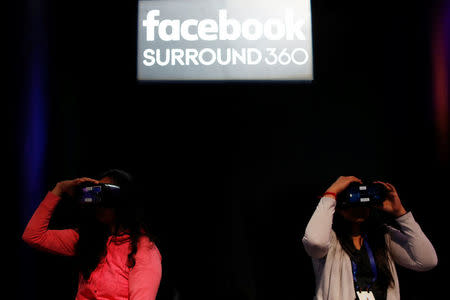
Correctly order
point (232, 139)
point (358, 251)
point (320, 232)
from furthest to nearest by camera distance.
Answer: point (232, 139) < point (358, 251) < point (320, 232)

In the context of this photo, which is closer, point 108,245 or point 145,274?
point 145,274

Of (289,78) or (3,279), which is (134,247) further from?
(289,78)

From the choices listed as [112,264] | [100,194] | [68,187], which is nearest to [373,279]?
[112,264]

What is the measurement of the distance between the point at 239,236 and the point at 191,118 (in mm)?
719

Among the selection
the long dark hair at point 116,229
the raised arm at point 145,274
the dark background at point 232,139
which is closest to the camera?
the raised arm at point 145,274

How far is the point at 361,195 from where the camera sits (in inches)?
66.9

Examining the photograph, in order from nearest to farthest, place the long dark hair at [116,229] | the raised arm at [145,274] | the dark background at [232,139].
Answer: the raised arm at [145,274] → the long dark hair at [116,229] → the dark background at [232,139]

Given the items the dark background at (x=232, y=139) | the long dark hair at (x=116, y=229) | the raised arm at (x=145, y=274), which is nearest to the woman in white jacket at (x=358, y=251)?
the dark background at (x=232, y=139)

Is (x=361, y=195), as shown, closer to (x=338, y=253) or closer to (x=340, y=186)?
(x=340, y=186)

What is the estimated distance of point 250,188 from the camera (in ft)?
7.07

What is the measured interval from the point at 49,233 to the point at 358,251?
1447 millimetres

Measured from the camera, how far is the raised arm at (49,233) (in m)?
1.76

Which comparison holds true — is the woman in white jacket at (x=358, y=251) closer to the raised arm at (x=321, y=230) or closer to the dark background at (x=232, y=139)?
the raised arm at (x=321, y=230)

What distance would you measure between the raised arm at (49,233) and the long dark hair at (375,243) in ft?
4.08
